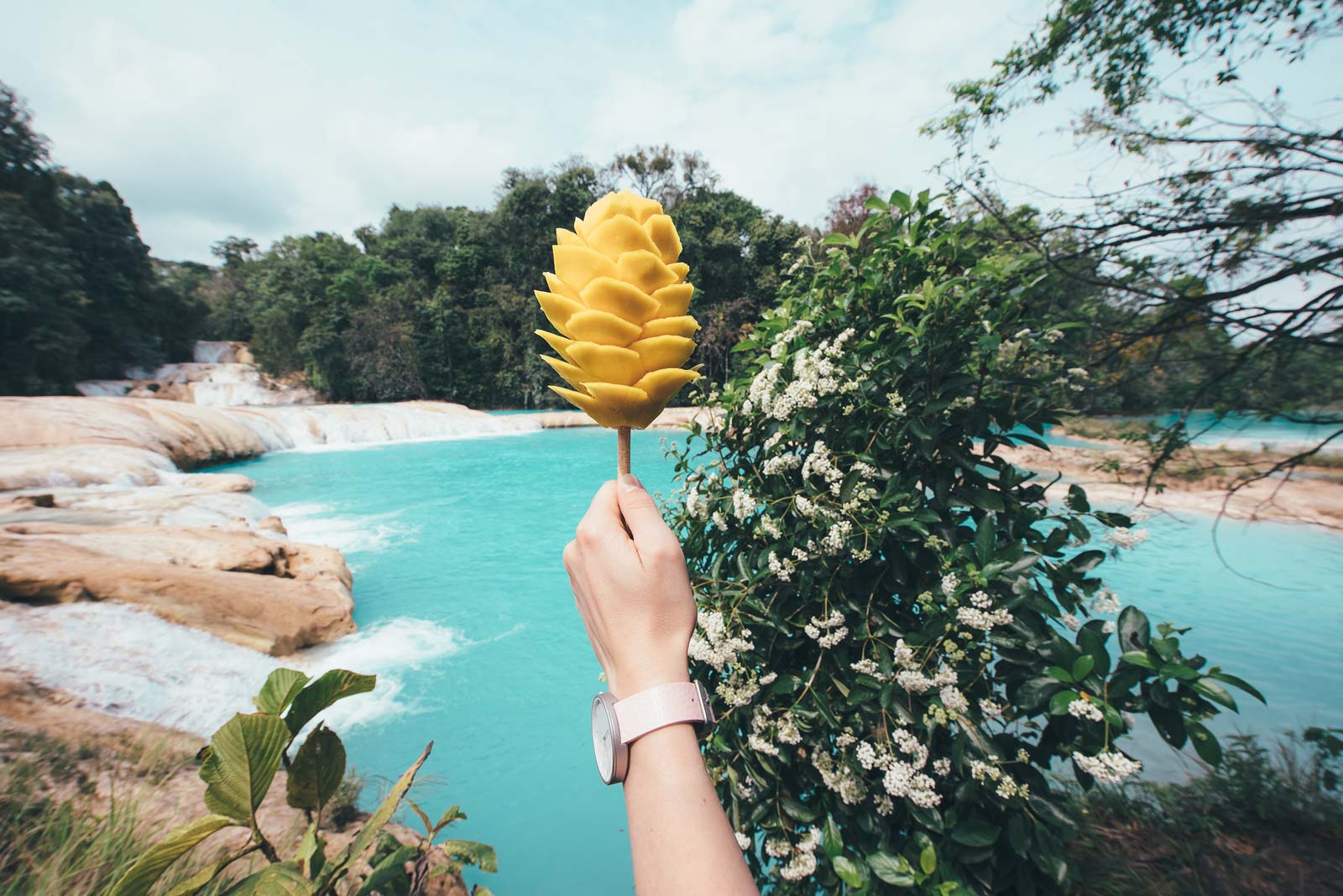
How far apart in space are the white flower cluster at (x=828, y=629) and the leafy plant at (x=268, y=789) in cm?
101

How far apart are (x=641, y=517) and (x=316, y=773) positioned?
3.39ft

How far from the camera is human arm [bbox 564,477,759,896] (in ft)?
2.21

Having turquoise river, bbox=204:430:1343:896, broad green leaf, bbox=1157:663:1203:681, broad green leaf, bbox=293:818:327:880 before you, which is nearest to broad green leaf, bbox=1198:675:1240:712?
broad green leaf, bbox=1157:663:1203:681

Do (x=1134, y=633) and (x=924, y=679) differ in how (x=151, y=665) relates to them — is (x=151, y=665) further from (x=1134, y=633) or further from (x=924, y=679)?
(x=1134, y=633)

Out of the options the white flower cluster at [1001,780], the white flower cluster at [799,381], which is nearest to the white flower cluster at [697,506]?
the white flower cluster at [799,381]

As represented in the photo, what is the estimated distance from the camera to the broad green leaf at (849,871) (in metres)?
1.29

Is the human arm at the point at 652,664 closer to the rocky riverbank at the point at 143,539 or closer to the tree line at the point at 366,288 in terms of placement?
the rocky riverbank at the point at 143,539

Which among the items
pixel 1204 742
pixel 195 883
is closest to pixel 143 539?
pixel 195 883

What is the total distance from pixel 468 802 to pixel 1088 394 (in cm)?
448

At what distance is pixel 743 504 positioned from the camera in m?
1.64

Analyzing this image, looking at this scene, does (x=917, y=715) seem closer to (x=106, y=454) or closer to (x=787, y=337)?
(x=787, y=337)

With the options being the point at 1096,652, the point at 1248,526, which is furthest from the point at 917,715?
the point at 1248,526

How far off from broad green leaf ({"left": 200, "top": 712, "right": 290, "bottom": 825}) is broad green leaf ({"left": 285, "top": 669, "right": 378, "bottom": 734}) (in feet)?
0.19

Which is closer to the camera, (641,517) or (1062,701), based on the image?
(641,517)
